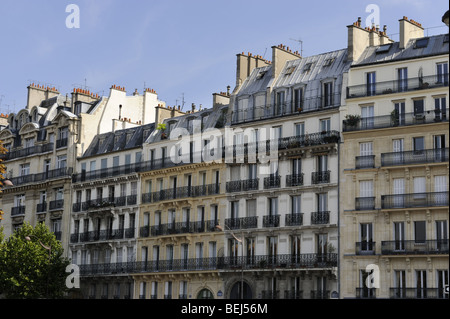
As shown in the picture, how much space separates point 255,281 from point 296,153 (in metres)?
8.43

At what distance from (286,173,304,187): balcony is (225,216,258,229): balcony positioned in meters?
3.28

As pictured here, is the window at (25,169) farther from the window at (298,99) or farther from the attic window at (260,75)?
the window at (298,99)

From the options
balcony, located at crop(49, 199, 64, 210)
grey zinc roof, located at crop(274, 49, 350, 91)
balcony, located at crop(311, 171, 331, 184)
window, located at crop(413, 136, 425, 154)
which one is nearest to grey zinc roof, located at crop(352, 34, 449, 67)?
grey zinc roof, located at crop(274, 49, 350, 91)

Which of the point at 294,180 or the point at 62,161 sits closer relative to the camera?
the point at 294,180

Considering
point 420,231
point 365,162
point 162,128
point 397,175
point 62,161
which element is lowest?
point 420,231

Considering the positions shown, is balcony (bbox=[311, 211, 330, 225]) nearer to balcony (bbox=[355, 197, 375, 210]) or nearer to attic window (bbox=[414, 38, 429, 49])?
balcony (bbox=[355, 197, 375, 210])

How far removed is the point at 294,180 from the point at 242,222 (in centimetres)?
474

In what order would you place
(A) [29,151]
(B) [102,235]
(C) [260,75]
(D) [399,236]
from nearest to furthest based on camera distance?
(D) [399,236], (C) [260,75], (B) [102,235], (A) [29,151]

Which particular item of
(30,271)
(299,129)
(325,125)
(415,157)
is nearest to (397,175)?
(415,157)

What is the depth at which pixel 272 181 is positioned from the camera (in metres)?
55.2

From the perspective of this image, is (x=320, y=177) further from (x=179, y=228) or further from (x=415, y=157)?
(x=179, y=228)

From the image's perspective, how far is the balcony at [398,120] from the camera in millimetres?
48753

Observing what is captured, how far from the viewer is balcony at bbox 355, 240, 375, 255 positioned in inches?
1954
